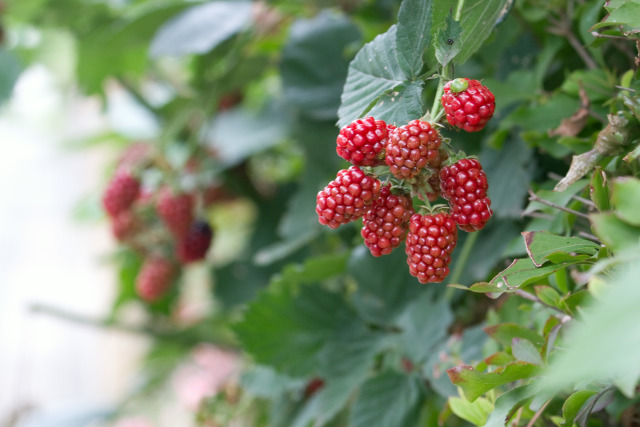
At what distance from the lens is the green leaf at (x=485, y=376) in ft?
0.86

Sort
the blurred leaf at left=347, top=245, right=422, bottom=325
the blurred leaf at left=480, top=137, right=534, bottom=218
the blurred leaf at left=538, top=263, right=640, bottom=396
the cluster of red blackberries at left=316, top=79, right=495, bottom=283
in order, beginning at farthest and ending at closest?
the blurred leaf at left=347, top=245, right=422, bottom=325
the blurred leaf at left=480, top=137, right=534, bottom=218
the cluster of red blackberries at left=316, top=79, right=495, bottom=283
the blurred leaf at left=538, top=263, right=640, bottom=396

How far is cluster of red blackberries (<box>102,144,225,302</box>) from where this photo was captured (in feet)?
2.19

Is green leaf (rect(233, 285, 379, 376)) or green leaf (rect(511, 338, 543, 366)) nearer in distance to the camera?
green leaf (rect(511, 338, 543, 366))

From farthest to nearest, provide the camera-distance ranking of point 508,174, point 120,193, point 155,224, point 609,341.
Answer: point 155,224 < point 120,193 < point 508,174 < point 609,341

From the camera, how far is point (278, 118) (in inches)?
28.9

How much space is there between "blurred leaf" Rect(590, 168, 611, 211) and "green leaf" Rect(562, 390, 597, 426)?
8 centimetres

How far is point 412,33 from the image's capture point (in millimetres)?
261

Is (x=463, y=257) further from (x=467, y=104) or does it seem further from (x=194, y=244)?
(x=194, y=244)

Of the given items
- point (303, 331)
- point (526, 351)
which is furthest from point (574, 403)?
point (303, 331)

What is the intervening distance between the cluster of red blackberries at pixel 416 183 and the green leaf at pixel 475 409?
0.10 m

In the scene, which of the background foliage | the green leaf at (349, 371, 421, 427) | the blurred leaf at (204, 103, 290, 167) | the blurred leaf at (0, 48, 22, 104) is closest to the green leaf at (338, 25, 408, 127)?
the background foliage

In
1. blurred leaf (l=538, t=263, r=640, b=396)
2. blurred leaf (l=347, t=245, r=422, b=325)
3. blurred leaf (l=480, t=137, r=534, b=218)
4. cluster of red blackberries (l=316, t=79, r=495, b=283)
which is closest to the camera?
blurred leaf (l=538, t=263, r=640, b=396)

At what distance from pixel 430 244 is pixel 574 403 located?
10 centimetres

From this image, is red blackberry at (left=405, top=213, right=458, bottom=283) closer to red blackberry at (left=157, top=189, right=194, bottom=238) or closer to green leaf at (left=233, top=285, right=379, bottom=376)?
green leaf at (left=233, top=285, right=379, bottom=376)
